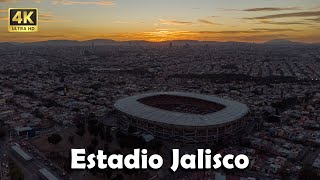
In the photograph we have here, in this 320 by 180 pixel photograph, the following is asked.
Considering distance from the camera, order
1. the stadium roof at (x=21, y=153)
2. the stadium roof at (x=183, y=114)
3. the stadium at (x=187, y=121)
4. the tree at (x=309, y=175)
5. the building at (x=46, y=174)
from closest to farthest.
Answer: the tree at (x=309, y=175) → the building at (x=46, y=174) → the stadium roof at (x=21, y=153) → the stadium at (x=187, y=121) → the stadium roof at (x=183, y=114)

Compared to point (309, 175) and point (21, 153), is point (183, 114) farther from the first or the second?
point (21, 153)

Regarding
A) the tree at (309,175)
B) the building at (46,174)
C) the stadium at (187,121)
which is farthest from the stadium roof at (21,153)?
the tree at (309,175)

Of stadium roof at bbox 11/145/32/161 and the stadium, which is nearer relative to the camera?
stadium roof at bbox 11/145/32/161

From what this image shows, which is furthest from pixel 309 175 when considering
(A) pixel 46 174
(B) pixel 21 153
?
(B) pixel 21 153

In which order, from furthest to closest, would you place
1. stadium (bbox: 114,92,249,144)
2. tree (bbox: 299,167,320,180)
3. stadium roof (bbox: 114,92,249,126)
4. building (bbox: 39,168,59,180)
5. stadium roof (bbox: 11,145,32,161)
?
stadium roof (bbox: 114,92,249,126) < stadium (bbox: 114,92,249,144) < stadium roof (bbox: 11,145,32,161) < building (bbox: 39,168,59,180) < tree (bbox: 299,167,320,180)

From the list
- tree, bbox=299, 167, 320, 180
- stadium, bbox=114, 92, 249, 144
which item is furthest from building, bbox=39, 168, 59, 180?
tree, bbox=299, 167, 320, 180

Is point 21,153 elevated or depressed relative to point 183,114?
depressed

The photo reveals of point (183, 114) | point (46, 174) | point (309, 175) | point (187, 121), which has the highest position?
point (183, 114)

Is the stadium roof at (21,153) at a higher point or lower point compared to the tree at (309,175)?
lower

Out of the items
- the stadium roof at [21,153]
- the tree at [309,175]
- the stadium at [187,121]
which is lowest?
the stadium roof at [21,153]

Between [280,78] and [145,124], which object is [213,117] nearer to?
[145,124]

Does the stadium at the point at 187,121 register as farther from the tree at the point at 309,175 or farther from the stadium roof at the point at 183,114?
the tree at the point at 309,175

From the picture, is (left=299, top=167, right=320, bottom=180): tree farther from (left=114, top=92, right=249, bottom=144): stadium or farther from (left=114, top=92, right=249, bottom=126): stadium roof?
(left=114, top=92, right=249, bottom=126): stadium roof

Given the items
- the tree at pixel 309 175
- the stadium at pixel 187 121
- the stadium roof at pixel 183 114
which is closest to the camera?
the tree at pixel 309 175
